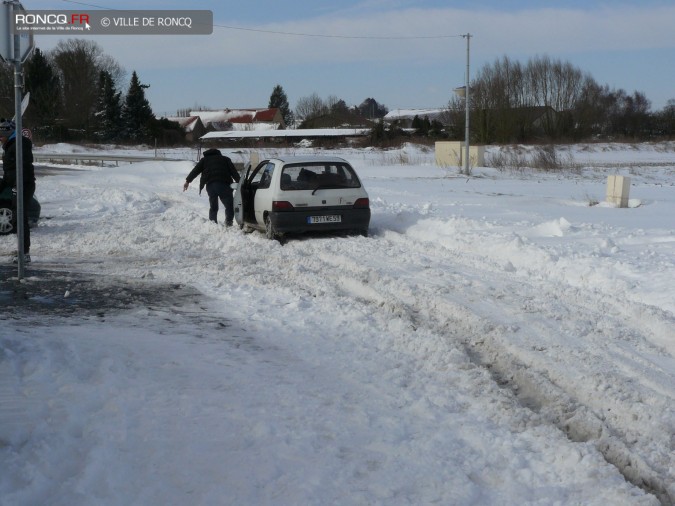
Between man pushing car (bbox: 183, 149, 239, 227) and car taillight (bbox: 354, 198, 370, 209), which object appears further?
man pushing car (bbox: 183, 149, 239, 227)

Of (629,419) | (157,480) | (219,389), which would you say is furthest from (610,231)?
(157,480)

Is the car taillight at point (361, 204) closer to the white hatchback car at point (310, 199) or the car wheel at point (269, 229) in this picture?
the white hatchback car at point (310, 199)

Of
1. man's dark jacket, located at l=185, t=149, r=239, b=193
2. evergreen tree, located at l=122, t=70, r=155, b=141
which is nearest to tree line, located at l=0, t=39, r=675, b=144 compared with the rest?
evergreen tree, located at l=122, t=70, r=155, b=141

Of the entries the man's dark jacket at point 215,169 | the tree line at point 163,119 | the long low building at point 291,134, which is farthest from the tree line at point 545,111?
the man's dark jacket at point 215,169

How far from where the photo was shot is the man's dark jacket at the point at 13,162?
1062cm

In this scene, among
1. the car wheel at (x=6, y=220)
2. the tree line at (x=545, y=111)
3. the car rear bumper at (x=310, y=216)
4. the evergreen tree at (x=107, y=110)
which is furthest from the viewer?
the evergreen tree at (x=107, y=110)

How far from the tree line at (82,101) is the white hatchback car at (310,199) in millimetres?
69648

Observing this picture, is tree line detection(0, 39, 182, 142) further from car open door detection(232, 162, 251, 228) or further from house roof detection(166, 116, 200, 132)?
car open door detection(232, 162, 251, 228)

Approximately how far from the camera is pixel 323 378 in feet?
19.2

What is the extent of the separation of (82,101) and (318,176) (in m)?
73.8

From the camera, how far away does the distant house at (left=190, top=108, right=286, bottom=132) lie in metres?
110

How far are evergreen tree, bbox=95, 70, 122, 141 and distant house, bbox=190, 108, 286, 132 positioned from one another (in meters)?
26.1

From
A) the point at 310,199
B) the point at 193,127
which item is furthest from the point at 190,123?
the point at 310,199

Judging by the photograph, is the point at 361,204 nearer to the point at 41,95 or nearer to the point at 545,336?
the point at 545,336
